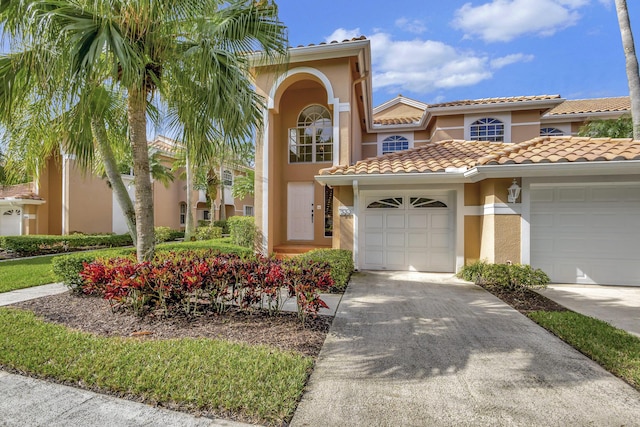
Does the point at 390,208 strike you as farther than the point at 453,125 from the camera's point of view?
No

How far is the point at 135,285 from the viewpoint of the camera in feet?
17.0

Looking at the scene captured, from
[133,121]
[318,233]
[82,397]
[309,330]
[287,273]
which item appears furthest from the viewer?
[318,233]

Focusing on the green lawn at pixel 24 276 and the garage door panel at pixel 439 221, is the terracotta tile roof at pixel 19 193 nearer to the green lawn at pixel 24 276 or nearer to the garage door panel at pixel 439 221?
the green lawn at pixel 24 276

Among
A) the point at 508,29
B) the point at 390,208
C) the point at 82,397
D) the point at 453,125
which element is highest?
the point at 508,29

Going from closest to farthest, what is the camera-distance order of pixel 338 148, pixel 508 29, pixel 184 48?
pixel 184 48 → pixel 338 148 → pixel 508 29

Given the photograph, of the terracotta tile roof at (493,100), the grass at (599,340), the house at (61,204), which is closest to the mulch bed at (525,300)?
the grass at (599,340)

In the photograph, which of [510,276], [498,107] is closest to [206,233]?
[510,276]

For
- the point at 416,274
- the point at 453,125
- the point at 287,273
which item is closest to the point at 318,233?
the point at 416,274

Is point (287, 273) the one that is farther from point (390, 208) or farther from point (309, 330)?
point (390, 208)

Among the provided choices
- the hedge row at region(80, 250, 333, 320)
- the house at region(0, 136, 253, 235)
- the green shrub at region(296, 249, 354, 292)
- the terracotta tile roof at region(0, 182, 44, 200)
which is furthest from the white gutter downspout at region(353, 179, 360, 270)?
the terracotta tile roof at region(0, 182, 44, 200)

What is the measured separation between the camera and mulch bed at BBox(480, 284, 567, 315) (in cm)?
635

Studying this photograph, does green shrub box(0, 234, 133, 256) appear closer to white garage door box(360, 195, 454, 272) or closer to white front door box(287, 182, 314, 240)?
white front door box(287, 182, 314, 240)

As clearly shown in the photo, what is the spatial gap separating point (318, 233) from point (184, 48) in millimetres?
8576

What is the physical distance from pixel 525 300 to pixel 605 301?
5.77 feet
